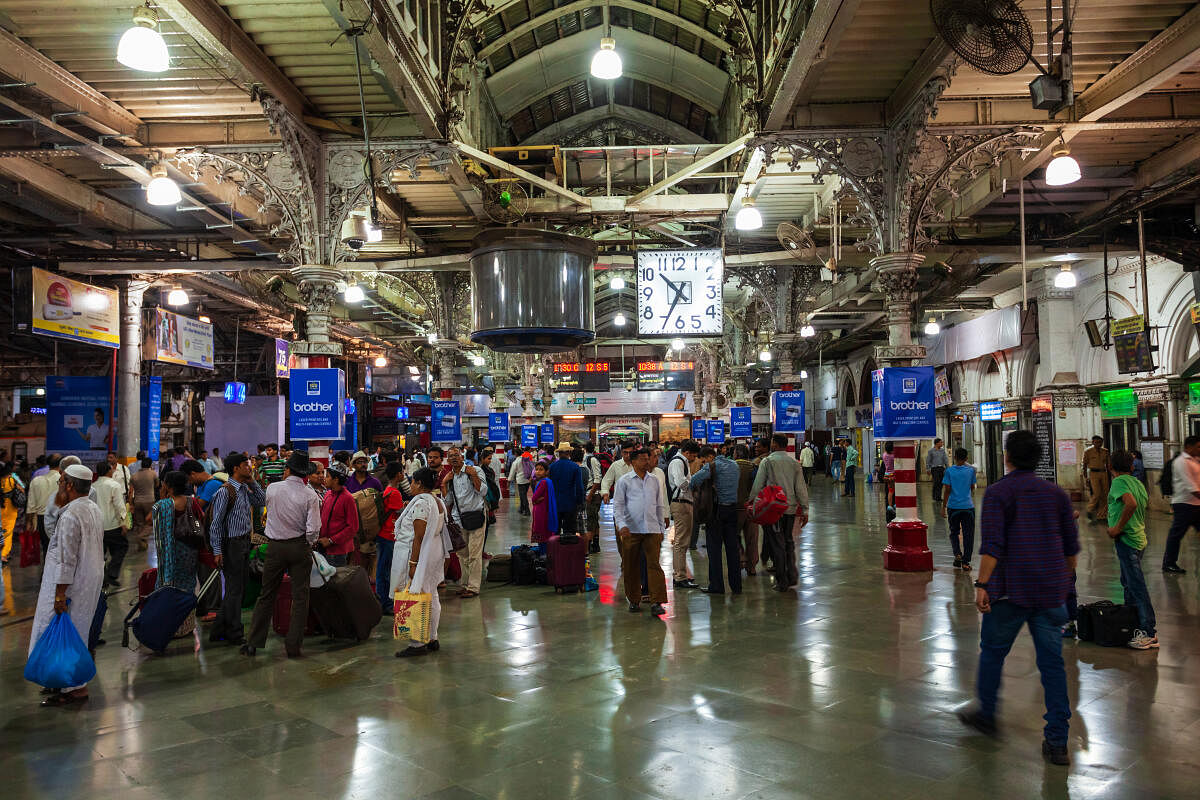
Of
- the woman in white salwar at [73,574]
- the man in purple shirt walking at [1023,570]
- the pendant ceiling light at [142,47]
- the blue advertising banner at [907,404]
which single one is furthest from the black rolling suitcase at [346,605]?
the blue advertising banner at [907,404]

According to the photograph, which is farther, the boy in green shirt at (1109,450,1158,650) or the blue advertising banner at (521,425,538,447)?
the blue advertising banner at (521,425,538,447)

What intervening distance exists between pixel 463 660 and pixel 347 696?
1.07 meters

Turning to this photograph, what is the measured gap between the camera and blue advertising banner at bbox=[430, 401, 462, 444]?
Result: 19.5 m

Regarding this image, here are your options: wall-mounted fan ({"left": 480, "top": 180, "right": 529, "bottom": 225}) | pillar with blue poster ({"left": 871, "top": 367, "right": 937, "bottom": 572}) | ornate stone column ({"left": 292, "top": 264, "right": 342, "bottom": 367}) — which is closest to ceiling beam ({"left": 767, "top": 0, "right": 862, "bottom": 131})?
pillar with blue poster ({"left": 871, "top": 367, "right": 937, "bottom": 572})

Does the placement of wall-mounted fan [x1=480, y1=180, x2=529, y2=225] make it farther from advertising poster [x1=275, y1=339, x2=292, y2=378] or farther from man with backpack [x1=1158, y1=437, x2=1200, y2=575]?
man with backpack [x1=1158, y1=437, x2=1200, y2=575]

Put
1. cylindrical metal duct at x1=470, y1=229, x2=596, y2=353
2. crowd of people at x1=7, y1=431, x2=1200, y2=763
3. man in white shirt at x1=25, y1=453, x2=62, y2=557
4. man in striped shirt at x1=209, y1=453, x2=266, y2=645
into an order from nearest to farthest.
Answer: crowd of people at x1=7, y1=431, x2=1200, y2=763 < man in striped shirt at x1=209, y1=453, x2=266, y2=645 < cylindrical metal duct at x1=470, y1=229, x2=596, y2=353 < man in white shirt at x1=25, y1=453, x2=62, y2=557

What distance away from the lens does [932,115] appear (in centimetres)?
935

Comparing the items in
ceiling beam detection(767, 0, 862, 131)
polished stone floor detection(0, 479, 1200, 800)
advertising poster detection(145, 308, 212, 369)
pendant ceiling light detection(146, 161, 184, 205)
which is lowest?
polished stone floor detection(0, 479, 1200, 800)

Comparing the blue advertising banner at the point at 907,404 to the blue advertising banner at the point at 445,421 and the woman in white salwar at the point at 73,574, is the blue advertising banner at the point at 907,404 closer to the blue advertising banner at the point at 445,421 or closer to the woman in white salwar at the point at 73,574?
the woman in white salwar at the point at 73,574

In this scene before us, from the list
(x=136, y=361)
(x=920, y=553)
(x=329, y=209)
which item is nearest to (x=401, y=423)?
(x=136, y=361)

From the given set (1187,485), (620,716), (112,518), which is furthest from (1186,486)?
(112,518)

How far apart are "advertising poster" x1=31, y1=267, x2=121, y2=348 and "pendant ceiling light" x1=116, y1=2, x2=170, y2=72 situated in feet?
30.8

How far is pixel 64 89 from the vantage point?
A: 913 cm

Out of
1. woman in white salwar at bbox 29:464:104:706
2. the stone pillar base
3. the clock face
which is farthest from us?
the clock face
